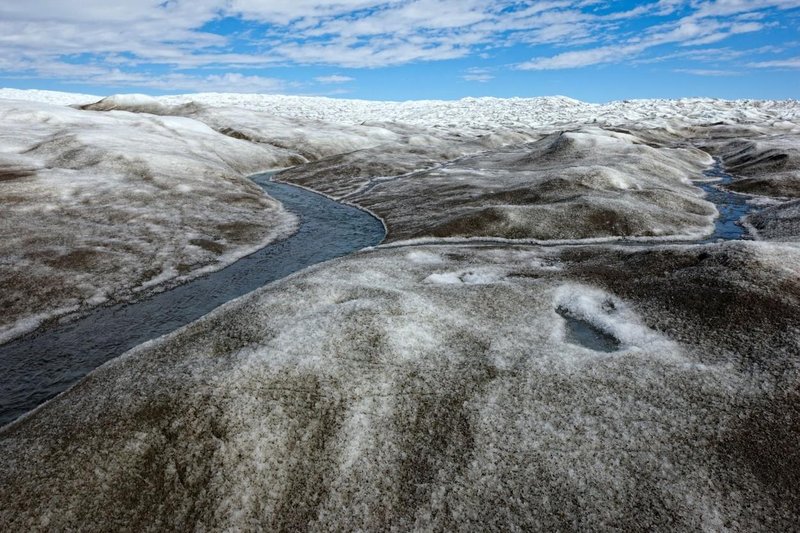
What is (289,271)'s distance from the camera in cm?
3797

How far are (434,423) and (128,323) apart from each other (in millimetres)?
22027

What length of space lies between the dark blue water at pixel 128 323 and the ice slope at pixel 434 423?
183 inches

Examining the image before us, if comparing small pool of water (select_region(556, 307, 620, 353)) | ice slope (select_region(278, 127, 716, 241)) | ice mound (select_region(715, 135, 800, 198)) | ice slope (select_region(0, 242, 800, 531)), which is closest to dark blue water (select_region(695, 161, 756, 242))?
ice slope (select_region(278, 127, 716, 241))

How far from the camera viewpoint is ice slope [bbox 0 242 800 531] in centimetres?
1266

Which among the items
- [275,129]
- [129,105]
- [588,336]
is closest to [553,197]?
[588,336]

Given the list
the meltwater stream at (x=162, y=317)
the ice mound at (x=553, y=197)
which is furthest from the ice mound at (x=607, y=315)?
the ice mound at (x=553, y=197)

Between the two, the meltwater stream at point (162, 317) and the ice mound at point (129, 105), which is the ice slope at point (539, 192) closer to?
the meltwater stream at point (162, 317)

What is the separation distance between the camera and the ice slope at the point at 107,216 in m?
33.2

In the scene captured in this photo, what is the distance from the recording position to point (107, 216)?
48.7 m

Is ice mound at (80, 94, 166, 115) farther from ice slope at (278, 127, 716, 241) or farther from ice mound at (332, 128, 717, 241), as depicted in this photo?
ice mound at (332, 128, 717, 241)

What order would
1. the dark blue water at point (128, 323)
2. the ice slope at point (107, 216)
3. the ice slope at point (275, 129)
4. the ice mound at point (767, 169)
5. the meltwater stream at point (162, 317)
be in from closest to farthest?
1. the meltwater stream at point (162, 317)
2. the dark blue water at point (128, 323)
3. the ice slope at point (107, 216)
4. the ice mound at point (767, 169)
5. the ice slope at point (275, 129)

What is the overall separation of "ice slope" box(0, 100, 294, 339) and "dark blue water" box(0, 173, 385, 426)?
2004mm

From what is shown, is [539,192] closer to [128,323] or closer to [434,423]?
[128,323]

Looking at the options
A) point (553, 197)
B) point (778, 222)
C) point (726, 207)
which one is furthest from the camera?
point (726, 207)
